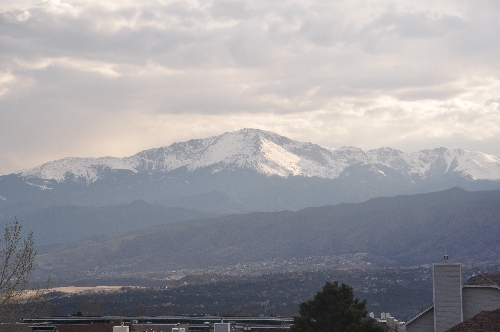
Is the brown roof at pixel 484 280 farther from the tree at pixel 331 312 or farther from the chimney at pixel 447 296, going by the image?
the tree at pixel 331 312

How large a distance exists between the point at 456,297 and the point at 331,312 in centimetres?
602

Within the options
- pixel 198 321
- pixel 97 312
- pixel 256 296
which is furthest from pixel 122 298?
pixel 198 321

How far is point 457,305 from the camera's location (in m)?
37.0

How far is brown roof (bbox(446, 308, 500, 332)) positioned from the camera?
22.9 m

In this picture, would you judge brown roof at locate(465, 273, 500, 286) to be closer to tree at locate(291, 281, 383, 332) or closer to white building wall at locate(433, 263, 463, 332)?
white building wall at locate(433, 263, 463, 332)

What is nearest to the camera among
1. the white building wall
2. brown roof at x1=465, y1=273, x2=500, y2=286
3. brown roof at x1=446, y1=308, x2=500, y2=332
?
brown roof at x1=446, y1=308, x2=500, y2=332

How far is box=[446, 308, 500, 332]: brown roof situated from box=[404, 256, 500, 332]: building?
12.1m

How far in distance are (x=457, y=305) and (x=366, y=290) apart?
526 ft

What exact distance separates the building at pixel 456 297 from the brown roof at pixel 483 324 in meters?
12.1

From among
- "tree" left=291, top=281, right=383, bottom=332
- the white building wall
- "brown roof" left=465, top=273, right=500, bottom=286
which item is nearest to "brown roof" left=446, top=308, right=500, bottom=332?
the white building wall

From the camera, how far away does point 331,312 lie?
40.8m

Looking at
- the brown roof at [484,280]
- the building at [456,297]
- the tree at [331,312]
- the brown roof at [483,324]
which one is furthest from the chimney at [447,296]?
the brown roof at [483,324]

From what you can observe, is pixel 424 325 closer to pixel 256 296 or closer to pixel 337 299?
pixel 337 299

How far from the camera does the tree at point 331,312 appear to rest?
132 feet
